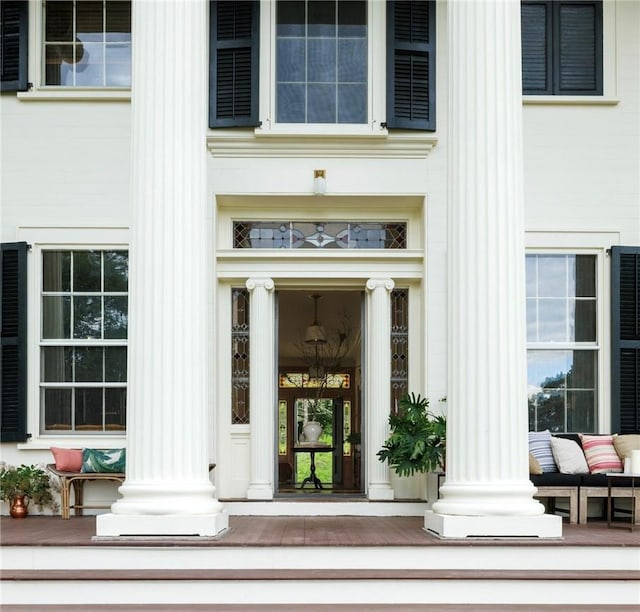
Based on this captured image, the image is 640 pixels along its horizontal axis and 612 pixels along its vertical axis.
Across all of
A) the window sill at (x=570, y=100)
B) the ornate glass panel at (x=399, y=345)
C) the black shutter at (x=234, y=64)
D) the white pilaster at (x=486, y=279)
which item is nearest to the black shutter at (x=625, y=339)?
the window sill at (x=570, y=100)

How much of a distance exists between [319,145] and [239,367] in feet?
8.04

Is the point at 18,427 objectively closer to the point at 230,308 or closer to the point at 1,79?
the point at 230,308

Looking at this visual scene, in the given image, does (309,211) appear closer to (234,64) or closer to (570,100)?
(234,64)

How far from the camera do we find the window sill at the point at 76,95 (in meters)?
10.6

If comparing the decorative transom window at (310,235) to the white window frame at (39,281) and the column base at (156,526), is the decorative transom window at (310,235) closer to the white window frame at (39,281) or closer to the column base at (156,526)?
the white window frame at (39,281)

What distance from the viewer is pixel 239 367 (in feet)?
35.4

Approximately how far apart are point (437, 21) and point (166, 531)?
6.07m

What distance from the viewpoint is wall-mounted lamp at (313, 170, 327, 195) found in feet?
34.4

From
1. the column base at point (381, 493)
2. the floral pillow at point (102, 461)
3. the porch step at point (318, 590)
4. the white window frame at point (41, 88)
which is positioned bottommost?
Answer: the porch step at point (318, 590)

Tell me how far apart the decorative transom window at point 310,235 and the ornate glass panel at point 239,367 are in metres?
0.57

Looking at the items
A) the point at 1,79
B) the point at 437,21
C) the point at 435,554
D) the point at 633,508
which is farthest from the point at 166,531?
the point at 437,21

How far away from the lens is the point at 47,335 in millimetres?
10633

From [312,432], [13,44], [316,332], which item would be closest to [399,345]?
[312,432]

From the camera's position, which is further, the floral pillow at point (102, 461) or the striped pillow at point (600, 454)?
the striped pillow at point (600, 454)
